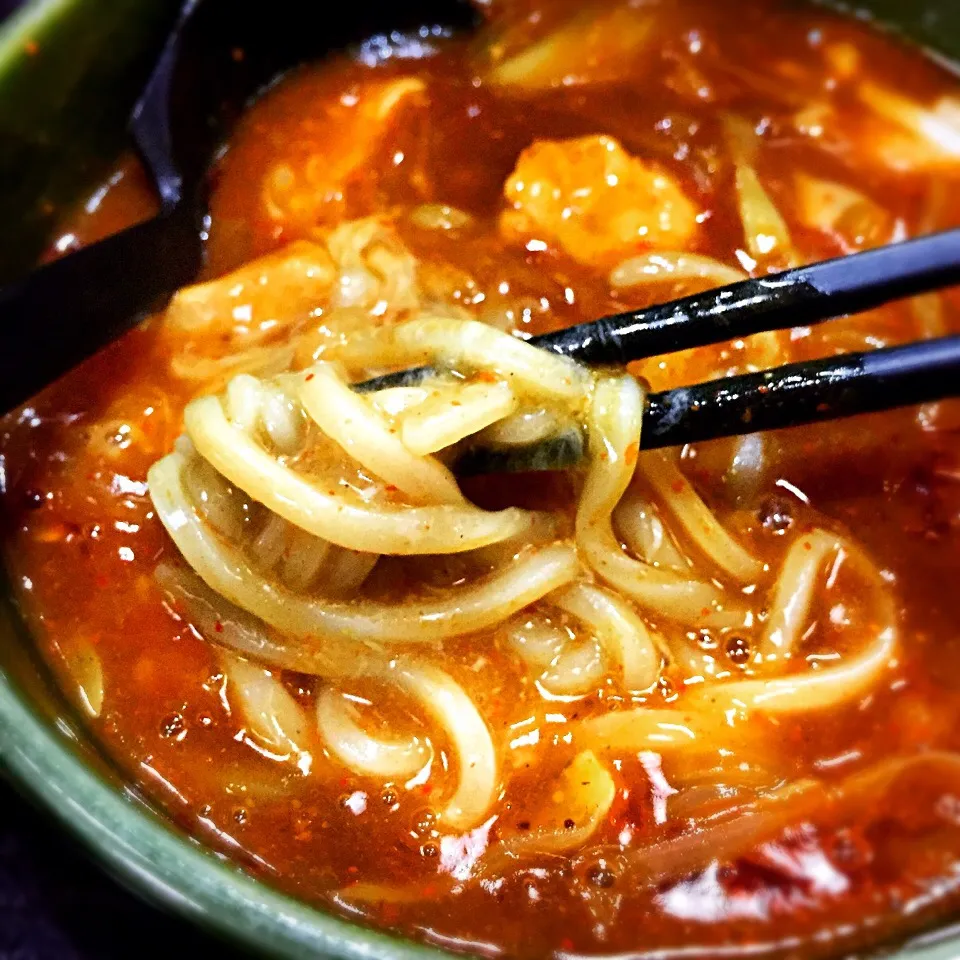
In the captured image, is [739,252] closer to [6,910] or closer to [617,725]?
[617,725]

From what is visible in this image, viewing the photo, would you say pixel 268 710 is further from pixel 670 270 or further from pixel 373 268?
pixel 670 270

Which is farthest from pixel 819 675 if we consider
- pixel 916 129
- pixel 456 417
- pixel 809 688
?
pixel 916 129

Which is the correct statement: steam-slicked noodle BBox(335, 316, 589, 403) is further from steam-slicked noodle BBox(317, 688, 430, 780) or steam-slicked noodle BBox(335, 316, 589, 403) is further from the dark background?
the dark background

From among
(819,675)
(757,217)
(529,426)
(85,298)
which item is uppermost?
(85,298)

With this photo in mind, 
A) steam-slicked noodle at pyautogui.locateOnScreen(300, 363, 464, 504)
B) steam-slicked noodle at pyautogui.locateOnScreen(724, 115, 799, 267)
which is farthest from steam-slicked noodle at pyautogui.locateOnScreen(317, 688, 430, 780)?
steam-slicked noodle at pyautogui.locateOnScreen(724, 115, 799, 267)

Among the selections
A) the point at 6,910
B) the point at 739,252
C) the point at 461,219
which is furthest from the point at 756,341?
the point at 6,910

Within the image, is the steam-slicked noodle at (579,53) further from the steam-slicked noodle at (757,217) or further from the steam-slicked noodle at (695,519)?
the steam-slicked noodle at (695,519)
